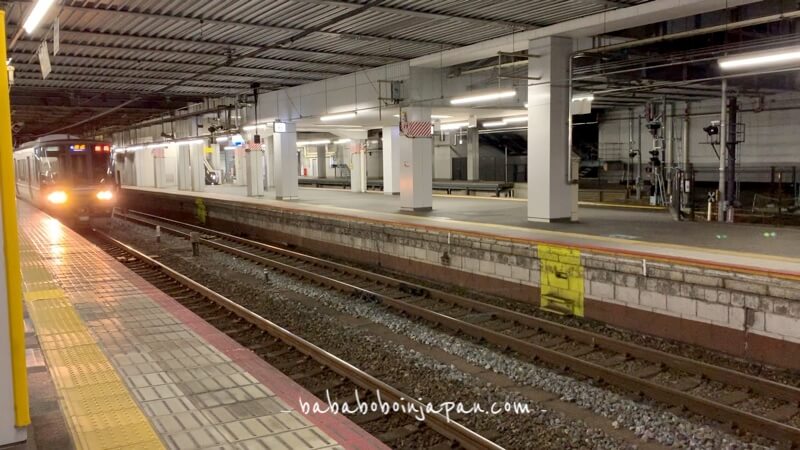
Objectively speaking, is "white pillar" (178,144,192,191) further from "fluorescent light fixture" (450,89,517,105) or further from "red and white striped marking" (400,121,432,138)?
"fluorescent light fixture" (450,89,517,105)

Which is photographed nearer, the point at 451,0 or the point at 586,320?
the point at 586,320

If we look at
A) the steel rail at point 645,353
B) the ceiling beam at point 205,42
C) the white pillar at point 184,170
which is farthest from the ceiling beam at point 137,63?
the white pillar at point 184,170

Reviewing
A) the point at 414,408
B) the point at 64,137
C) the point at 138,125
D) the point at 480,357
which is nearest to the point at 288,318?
the point at 480,357

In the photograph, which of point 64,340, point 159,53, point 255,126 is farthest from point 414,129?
point 64,340

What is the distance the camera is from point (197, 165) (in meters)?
35.1

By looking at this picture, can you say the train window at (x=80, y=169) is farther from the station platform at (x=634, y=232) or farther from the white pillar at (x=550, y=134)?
the white pillar at (x=550, y=134)

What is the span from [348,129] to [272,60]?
1146 centimetres

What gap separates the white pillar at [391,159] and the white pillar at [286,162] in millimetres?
4100

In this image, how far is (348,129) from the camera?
30.0 meters

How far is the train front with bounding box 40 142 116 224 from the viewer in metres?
20.2

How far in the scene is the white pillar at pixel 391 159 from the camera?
1058 inches

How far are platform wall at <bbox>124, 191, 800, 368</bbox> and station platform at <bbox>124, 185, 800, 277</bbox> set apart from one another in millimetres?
225

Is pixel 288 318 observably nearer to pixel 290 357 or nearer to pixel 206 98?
pixel 290 357

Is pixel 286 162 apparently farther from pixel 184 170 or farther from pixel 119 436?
pixel 119 436
